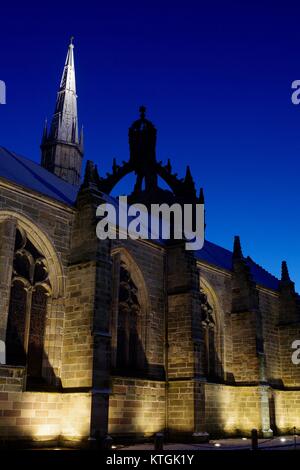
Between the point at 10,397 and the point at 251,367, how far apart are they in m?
12.7

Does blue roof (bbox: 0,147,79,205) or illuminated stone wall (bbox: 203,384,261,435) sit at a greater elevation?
blue roof (bbox: 0,147,79,205)

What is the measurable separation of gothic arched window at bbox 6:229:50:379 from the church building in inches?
1.2

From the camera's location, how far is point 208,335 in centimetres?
2305

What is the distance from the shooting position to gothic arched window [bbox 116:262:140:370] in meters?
18.2

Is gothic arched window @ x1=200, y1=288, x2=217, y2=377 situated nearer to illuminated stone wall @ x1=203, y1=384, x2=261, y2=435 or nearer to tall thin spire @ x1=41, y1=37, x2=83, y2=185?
illuminated stone wall @ x1=203, y1=384, x2=261, y2=435

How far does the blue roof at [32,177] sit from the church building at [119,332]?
9 centimetres

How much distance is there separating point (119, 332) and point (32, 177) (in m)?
6.42

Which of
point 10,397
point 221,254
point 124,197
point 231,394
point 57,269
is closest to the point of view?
point 10,397

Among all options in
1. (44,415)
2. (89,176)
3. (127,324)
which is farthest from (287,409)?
(89,176)

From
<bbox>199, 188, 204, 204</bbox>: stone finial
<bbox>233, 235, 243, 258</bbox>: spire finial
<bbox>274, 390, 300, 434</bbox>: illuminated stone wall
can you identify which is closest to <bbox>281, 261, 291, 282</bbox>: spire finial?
<bbox>233, 235, 243, 258</bbox>: spire finial

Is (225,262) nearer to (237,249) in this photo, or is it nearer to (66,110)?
(237,249)
